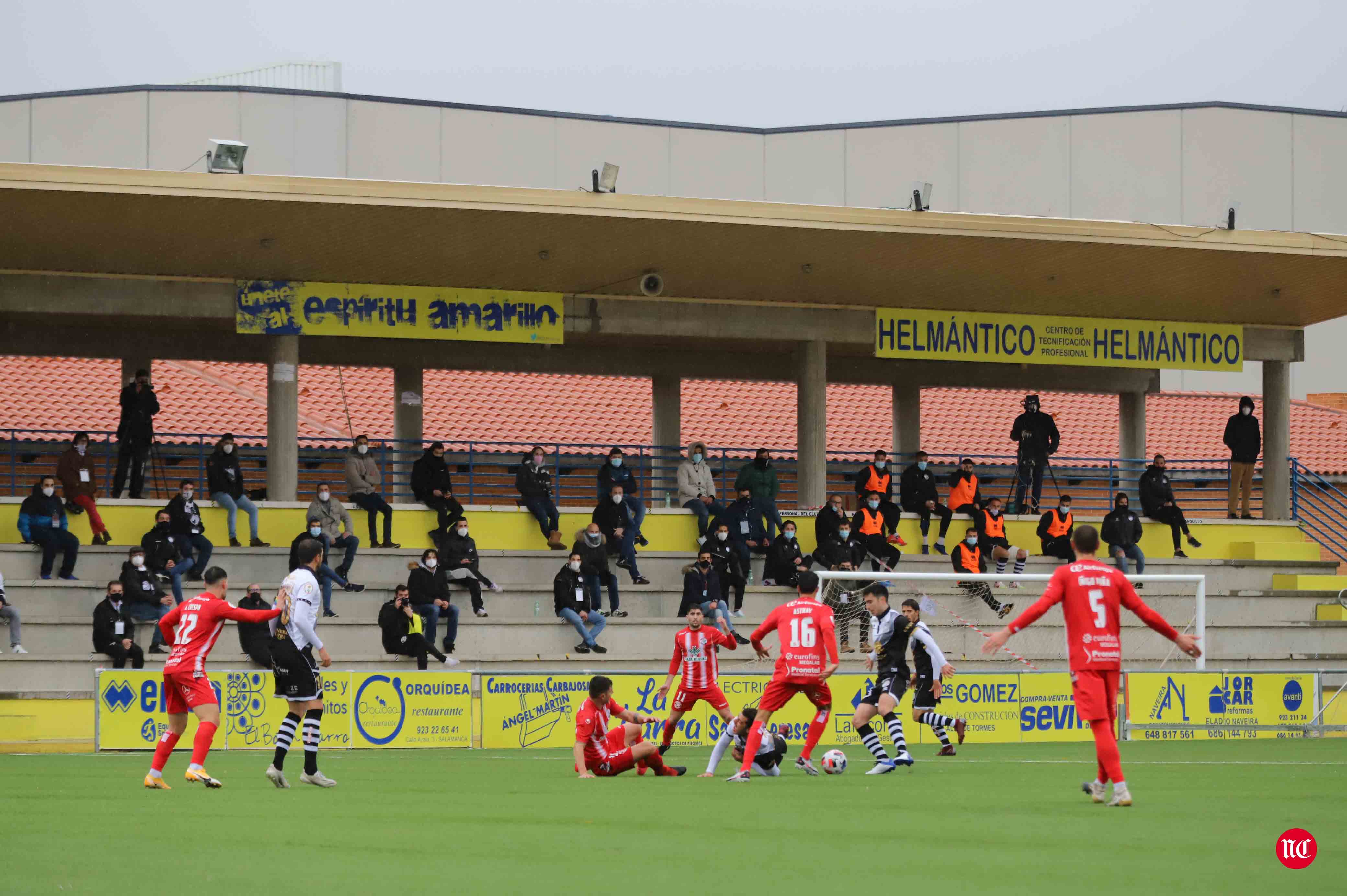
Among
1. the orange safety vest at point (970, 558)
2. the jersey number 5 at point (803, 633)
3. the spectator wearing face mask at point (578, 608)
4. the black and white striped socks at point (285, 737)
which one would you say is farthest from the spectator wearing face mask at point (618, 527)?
the black and white striped socks at point (285, 737)

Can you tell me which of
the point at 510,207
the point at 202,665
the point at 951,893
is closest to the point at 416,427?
the point at 510,207

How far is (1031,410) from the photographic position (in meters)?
29.3

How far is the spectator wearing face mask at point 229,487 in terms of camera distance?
2477 cm

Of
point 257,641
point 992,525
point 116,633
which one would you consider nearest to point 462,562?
point 257,641

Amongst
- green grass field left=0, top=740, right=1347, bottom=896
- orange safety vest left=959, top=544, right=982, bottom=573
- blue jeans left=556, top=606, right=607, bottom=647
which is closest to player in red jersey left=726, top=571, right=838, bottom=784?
green grass field left=0, top=740, right=1347, bottom=896

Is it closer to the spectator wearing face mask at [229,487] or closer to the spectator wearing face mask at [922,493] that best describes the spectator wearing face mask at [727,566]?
the spectator wearing face mask at [922,493]

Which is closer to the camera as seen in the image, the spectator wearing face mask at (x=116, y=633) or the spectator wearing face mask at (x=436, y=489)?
the spectator wearing face mask at (x=116, y=633)

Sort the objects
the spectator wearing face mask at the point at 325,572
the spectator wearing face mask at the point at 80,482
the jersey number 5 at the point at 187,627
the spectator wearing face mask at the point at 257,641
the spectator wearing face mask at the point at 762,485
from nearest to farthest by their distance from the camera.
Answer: the jersey number 5 at the point at 187,627 < the spectator wearing face mask at the point at 257,641 < the spectator wearing face mask at the point at 325,572 < the spectator wearing face mask at the point at 80,482 < the spectator wearing face mask at the point at 762,485

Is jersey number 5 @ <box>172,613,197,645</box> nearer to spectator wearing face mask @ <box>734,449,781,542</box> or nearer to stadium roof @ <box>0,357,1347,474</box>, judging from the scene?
spectator wearing face mask @ <box>734,449,781,542</box>

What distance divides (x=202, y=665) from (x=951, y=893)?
7950 mm

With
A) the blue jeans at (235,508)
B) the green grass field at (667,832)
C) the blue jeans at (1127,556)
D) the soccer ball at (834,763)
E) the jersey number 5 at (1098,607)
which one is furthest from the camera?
the blue jeans at (1127,556)

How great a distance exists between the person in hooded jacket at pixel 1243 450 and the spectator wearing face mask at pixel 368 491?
594 inches

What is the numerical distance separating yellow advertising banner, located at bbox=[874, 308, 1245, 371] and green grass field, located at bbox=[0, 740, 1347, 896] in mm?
13599

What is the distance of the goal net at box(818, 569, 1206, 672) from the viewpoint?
23906 mm
